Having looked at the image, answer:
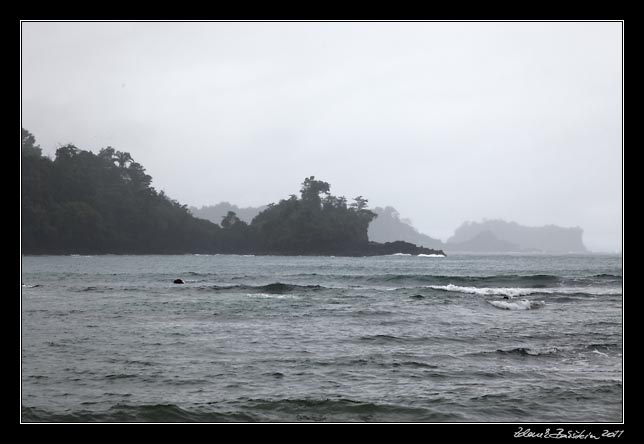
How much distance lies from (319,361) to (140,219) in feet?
390

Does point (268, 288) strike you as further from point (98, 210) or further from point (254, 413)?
point (98, 210)

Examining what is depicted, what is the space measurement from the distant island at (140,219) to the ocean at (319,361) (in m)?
87.3

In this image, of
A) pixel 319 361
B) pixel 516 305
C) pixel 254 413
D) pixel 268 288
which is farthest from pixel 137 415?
pixel 268 288

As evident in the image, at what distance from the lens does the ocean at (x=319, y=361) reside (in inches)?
411

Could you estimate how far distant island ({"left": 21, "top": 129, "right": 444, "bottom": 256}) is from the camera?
4222 inches

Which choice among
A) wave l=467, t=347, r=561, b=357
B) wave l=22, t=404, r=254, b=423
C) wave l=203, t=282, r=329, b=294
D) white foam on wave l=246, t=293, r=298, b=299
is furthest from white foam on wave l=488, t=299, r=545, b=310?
wave l=22, t=404, r=254, b=423

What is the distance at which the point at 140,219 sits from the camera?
126 m

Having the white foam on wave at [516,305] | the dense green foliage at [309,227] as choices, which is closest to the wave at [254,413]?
the white foam on wave at [516,305]

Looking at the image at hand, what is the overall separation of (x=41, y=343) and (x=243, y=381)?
7.48m

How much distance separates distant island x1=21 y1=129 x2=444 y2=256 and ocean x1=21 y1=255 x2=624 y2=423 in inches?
3438

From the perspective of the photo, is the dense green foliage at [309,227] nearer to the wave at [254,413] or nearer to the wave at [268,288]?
the wave at [268,288]

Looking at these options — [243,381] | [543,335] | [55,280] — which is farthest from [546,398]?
[55,280]
